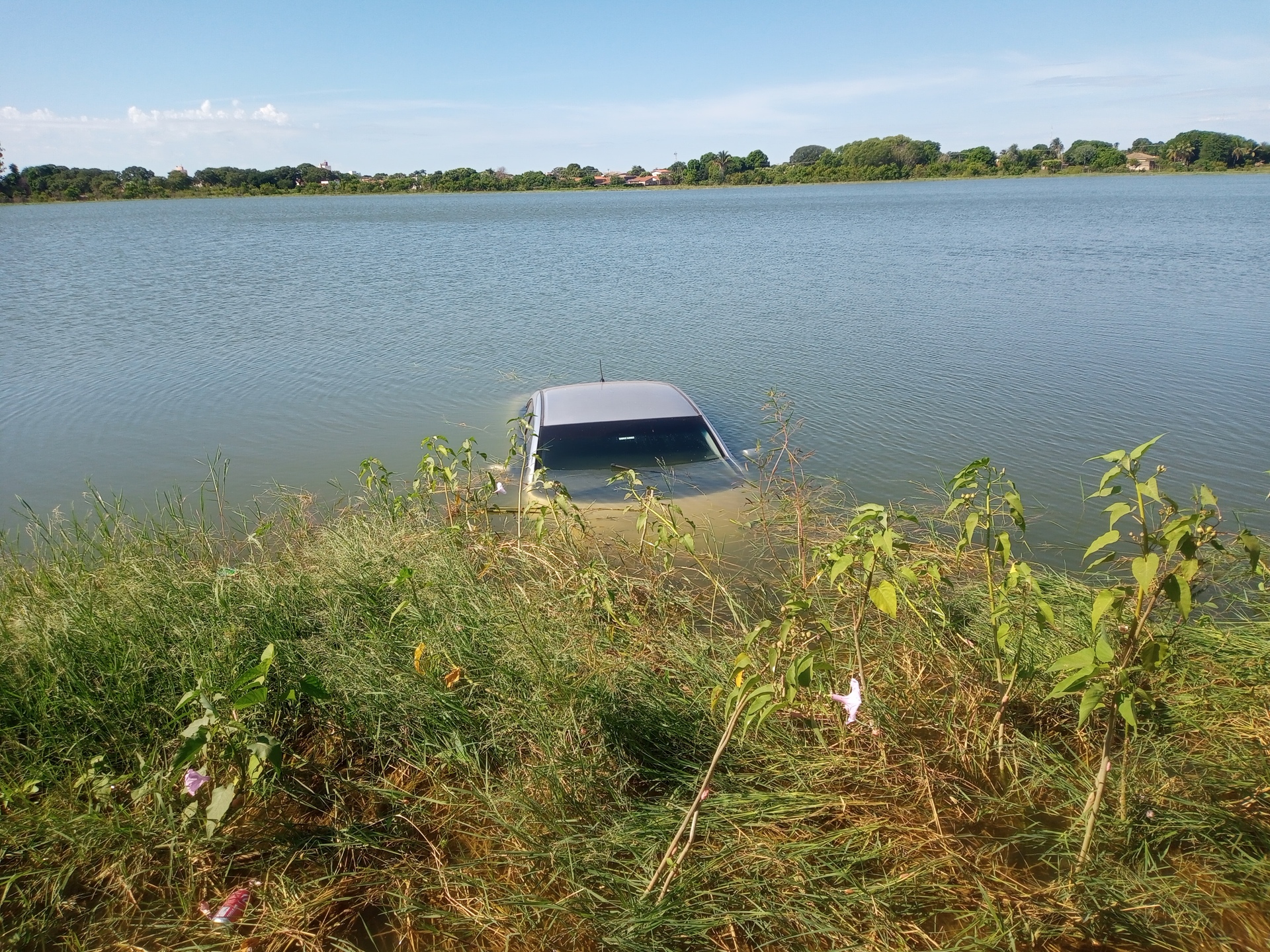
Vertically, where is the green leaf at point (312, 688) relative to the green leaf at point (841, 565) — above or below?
below

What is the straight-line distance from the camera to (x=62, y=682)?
11.5ft

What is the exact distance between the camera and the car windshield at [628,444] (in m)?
7.04

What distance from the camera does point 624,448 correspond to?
7.18 meters

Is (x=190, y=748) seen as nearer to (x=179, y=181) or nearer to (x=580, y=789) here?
(x=580, y=789)

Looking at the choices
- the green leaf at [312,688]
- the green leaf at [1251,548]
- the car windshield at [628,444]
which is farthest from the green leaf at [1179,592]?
the car windshield at [628,444]

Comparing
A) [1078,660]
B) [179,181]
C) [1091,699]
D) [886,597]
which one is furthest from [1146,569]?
[179,181]

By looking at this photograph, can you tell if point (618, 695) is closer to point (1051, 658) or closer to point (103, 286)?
point (1051, 658)

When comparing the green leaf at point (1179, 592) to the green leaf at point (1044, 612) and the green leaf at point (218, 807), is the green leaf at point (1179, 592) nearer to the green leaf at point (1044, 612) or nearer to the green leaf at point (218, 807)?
the green leaf at point (1044, 612)

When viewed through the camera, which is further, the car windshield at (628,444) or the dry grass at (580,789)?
the car windshield at (628,444)

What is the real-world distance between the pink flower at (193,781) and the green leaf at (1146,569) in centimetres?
307

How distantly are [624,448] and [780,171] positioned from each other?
122028 mm

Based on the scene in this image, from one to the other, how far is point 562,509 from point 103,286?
75.7 feet

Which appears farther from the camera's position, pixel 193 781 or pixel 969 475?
pixel 969 475

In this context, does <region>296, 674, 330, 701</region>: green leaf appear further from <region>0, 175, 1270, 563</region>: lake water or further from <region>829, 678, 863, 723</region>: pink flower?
<region>0, 175, 1270, 563</region>: lake water
